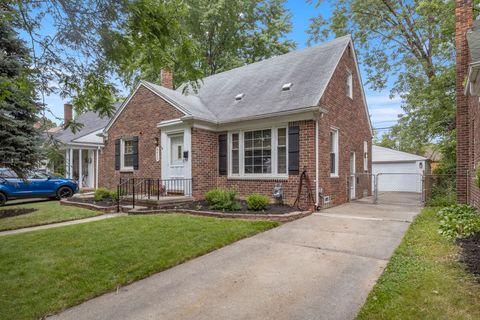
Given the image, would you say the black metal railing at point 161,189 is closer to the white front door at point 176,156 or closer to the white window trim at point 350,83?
the white front door at point 176,156

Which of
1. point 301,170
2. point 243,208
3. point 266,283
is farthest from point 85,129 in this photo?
point 266,283

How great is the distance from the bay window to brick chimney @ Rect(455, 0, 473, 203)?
5.51 m

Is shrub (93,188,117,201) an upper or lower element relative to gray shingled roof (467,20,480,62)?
lower

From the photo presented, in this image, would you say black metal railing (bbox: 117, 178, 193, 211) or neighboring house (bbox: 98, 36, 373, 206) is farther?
black metal railing (bbox: 117, 178, 193, 211)

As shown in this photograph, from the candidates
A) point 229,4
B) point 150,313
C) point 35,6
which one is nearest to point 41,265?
point 150,313

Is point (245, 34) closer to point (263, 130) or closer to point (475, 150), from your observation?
point (263, 130)

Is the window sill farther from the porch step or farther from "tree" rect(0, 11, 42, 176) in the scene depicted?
"tree" rect(0, 11, 42, 176)

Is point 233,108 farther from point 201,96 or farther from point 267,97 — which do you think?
point 201,96

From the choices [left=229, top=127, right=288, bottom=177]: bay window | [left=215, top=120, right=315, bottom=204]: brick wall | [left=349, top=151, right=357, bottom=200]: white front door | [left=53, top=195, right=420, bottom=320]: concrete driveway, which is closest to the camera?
[left=53, top=195, right=420, bottom=320]: concrete driveway

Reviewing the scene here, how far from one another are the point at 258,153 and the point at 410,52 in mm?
14250

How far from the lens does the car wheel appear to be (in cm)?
1283

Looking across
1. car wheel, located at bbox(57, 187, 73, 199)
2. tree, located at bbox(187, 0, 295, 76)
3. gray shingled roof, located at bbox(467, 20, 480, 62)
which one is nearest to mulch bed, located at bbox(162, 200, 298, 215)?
gray shingled roof, located at bbox(467, 20, 480, 62)

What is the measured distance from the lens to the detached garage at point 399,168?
755 inches

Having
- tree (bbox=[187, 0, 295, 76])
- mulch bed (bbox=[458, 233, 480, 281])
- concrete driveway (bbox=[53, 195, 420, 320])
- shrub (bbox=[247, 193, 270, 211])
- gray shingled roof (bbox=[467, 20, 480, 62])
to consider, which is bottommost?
concrete driveway (bbox=[53, 195, 420, 320])
